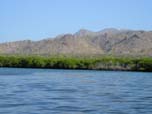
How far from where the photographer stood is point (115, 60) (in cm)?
11556

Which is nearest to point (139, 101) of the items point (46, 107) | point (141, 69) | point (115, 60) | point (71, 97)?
point (71, 97)

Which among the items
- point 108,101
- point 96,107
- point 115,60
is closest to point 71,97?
point 108,101

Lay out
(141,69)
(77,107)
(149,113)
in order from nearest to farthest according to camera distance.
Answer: (149,113) < (77,107) < (141,69)

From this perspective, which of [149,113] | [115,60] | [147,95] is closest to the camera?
[149,113]

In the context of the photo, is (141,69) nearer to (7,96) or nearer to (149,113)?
(7,96)

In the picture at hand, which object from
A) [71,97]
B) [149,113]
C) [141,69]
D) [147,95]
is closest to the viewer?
[149,113]

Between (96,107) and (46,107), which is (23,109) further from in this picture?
(96,107)

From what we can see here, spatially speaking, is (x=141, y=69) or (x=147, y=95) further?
(x=141, y=69)

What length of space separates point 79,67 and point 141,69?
16.6 metres

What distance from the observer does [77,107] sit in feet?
108

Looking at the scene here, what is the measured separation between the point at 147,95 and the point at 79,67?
7293 cm

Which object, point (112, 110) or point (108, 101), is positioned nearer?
point (112, 110)

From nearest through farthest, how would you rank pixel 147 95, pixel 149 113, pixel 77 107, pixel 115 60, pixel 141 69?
pixel 149 113
pixel 77 107
pixel 147 95
pixel 141 69
pixel 115 60

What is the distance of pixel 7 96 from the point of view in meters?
40.2
